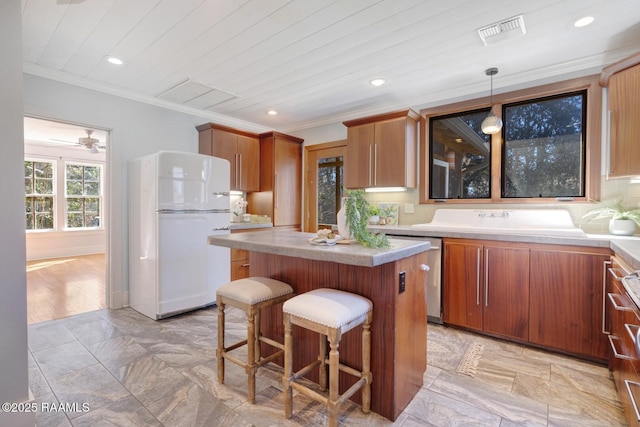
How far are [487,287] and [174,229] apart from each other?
10.2 ft

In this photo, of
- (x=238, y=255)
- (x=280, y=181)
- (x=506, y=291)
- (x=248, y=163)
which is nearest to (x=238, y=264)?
(x=238, y=255)

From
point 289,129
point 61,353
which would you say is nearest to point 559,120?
point 289,129

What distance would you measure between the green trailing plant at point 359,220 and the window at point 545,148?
2210 millimetres

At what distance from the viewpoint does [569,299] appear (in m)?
2.31

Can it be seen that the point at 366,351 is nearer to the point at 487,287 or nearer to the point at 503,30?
the point at 487,287

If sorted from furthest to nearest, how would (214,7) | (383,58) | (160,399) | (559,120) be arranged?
(559,120) → (383,58) → (214,7) → (160,399)

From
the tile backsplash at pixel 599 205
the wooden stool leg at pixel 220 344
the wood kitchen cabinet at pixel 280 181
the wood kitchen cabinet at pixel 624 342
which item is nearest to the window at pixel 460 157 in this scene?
the tile backsplash at pixel 599 205

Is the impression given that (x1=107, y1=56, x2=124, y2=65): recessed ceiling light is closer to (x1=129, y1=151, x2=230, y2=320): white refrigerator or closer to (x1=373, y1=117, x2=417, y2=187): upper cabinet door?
(x1=129, y1=151, x2=230, y2=320): white refrigerator

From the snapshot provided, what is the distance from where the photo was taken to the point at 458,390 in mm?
1948

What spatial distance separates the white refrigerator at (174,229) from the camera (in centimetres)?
311

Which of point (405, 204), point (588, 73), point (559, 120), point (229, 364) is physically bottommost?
point (229, 364)

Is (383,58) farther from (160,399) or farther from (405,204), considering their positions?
(160,399)

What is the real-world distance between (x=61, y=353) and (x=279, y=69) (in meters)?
3.09

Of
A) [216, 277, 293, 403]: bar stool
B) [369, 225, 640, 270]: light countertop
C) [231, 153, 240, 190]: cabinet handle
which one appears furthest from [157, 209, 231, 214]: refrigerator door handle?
[369, 225, 640, 270]: light countertop
